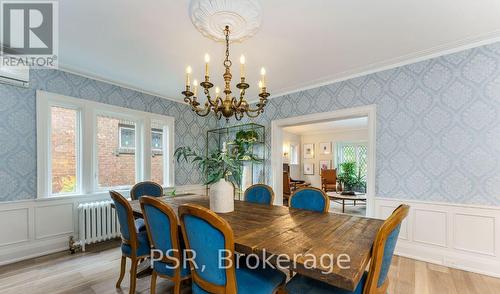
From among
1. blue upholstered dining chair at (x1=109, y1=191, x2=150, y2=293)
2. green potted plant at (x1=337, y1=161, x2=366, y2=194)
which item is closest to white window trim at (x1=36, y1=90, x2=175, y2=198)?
blue upholstered dining chair at (x1=109, y1=191, x2=150, y2=293)

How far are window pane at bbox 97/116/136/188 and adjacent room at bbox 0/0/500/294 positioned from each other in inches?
1.2

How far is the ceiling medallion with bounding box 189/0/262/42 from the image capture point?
5.31 ft

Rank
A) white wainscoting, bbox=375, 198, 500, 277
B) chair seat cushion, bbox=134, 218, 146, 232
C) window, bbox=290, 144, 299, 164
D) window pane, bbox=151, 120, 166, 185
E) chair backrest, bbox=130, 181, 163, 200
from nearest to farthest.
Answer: white wainscoting, bbox=375, 198, 500, 277 → chair seat cushion, bbox=134, 218, 146, 232 → chair backrest, bbox=130, 181, 163, 200 → window pane, bbox=151, 120, 166, 185 → window, bbox=290, 144, 299, 164

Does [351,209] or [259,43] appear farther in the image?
[351,209]

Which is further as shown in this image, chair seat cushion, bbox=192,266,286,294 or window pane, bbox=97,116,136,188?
window pane, bbox=97,116,136,188

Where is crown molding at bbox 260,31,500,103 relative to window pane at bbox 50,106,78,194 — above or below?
above

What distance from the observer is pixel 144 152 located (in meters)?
3.85

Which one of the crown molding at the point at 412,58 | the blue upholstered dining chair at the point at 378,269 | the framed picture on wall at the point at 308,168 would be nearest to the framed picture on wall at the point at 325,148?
the framed picture on wall at the point at 308,168

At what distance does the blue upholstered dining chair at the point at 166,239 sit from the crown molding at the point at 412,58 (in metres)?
2.93

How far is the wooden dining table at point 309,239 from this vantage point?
3.17ft

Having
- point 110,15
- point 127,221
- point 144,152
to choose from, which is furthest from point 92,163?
point 110,15

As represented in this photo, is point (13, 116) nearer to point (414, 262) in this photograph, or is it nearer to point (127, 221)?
point (127, 221)

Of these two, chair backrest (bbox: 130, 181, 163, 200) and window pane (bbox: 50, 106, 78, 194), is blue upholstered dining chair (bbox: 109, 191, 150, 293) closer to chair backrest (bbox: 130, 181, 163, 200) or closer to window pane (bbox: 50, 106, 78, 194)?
chair backrest (bbox: 130, 181, 163, 200)

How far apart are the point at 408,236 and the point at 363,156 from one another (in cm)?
519
